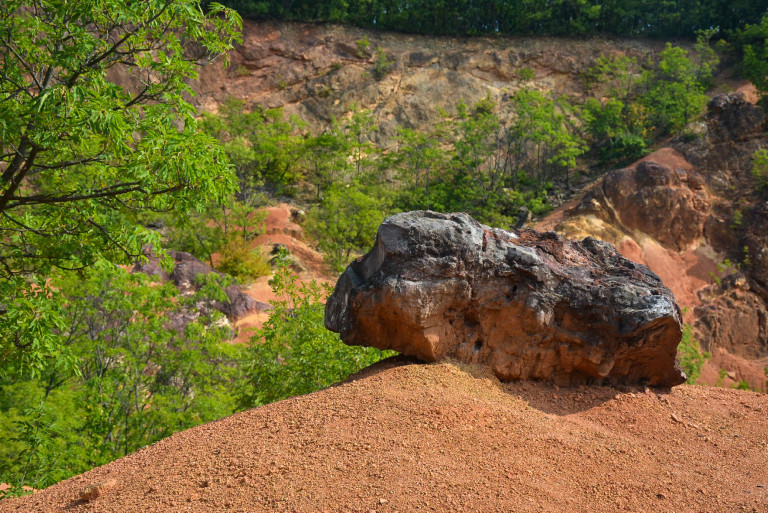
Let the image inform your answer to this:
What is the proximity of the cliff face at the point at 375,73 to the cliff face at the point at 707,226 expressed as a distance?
13.4 metres

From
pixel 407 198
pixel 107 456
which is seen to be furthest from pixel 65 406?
pixel 407 198

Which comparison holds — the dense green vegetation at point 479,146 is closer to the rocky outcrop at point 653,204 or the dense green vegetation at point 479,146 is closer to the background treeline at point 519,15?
the background treeline at point 519,15

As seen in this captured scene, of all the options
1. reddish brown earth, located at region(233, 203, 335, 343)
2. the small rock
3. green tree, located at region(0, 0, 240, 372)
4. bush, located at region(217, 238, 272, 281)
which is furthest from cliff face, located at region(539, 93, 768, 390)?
the small rock

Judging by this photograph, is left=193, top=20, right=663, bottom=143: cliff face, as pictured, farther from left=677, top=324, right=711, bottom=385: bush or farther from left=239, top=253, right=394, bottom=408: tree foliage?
left=239, top=253, right=394, bottom=408: tree foliage

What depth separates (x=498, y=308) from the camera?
6.80 m

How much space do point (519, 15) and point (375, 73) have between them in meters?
9.69

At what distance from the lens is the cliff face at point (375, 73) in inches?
1419

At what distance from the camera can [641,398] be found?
6.86 m

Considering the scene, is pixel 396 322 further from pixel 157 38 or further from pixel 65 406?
pixel 65 406

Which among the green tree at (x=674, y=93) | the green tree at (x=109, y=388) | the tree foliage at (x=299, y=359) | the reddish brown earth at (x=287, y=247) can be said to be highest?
the green tree at (x=674, y=93)

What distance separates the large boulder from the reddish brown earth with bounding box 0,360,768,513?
29 centimetres

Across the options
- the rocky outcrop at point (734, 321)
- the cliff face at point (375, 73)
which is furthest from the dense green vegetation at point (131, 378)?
the cliff face at point (375, 73)

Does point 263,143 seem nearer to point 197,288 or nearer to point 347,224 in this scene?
point 347,224

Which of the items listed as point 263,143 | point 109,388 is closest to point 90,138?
point 109,388
